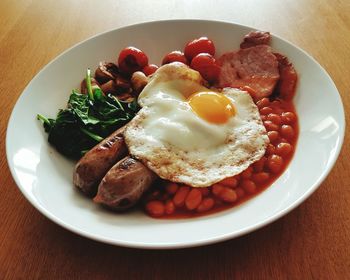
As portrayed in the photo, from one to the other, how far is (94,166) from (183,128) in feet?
2.14

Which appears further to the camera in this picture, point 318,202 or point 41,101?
point 41,101

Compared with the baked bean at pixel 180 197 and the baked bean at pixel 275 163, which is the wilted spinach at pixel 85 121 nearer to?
the baked bean at pixel 180 197

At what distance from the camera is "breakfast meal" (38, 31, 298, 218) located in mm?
2326

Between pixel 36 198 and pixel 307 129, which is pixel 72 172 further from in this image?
pixel 307 129

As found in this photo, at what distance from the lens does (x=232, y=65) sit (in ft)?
10.6

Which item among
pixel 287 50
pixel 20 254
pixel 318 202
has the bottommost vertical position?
pixel 20 254

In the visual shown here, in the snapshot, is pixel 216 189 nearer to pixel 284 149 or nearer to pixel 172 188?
pixel 172 188

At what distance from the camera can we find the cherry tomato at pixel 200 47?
10.8 feet

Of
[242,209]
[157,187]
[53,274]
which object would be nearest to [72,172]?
[157,187]

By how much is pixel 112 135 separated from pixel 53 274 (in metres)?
0.92

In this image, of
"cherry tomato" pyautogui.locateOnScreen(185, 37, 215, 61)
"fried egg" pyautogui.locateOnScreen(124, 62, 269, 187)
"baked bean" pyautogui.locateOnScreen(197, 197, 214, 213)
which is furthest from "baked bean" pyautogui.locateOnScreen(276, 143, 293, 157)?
"cherry tomato" pyautogui.locateOnScreen(185, 37, 215, 61)

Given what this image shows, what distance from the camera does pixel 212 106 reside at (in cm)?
276

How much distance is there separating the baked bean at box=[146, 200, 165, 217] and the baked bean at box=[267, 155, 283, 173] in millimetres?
734

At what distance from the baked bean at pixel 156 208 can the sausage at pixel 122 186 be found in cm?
8
